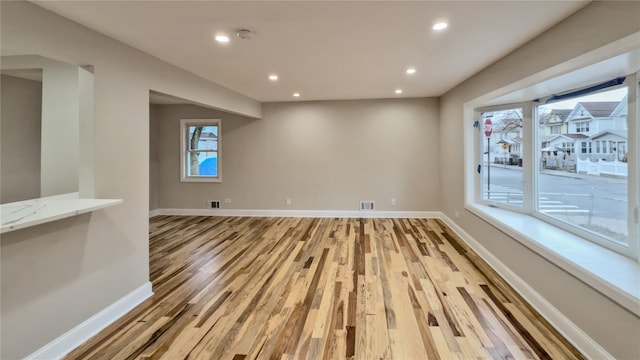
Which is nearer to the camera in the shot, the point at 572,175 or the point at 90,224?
the point at 90,224

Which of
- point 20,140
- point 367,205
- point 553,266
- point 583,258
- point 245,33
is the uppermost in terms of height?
point 245,33

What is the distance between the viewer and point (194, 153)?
641 cm

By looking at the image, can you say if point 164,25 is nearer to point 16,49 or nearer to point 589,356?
point 16,49

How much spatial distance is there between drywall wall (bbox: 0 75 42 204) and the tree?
144 inches

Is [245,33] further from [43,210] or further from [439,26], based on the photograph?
[43,210]

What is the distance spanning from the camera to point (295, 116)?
19.9 feet

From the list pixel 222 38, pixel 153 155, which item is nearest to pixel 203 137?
pixel 153 155

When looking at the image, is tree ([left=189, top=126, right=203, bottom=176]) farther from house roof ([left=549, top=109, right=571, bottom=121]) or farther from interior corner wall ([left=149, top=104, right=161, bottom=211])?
house roof ([left=549, top=109, right=571, bottom=121])

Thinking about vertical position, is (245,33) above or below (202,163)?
above

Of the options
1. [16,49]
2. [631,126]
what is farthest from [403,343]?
[16,49]

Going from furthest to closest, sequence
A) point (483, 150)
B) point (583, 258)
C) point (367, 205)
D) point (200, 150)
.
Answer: point (200, 150) → point (367, 205) → point (483, 150) → point (583, 258)

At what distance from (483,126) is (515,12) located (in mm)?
2406

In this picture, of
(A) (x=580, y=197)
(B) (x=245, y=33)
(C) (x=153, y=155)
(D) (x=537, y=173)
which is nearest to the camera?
(B) (x=245, y=33)

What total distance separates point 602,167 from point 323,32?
2.69 metres
